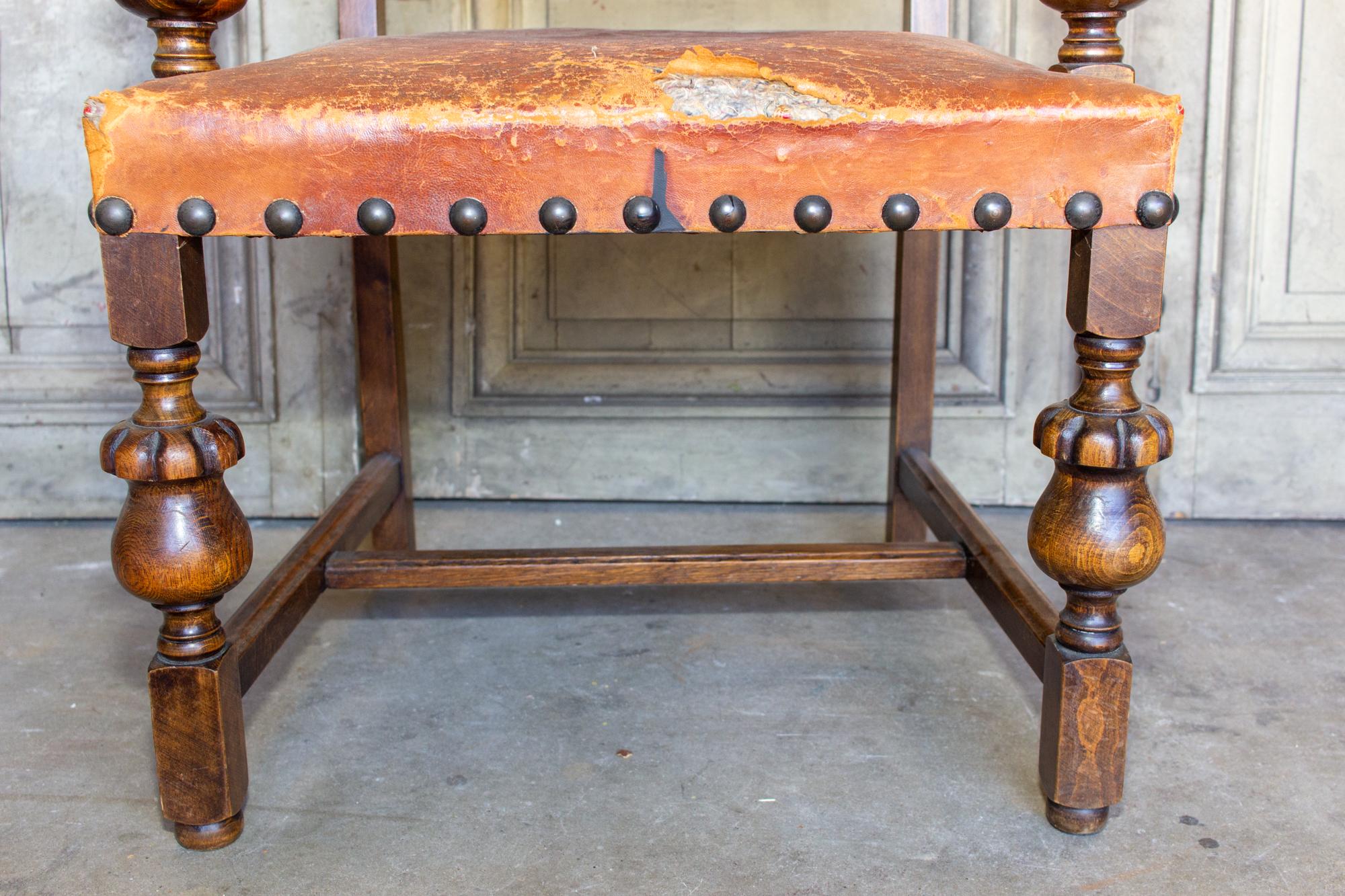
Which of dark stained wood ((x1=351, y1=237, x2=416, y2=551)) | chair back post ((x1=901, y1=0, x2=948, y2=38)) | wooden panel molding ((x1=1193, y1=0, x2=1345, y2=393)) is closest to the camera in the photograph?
chair back post ((x1=901, y1=0, x2=948, y2=38))

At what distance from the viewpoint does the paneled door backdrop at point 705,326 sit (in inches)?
61.7

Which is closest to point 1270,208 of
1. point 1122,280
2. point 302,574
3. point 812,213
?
point 1122,280

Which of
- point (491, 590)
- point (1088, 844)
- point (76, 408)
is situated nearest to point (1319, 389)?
point (1088, 844)

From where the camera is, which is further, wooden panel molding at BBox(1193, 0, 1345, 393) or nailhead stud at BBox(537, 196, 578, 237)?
wooden panel molding at BBox(1193, 0, 1345, 393)

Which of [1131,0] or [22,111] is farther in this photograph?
[22,111]

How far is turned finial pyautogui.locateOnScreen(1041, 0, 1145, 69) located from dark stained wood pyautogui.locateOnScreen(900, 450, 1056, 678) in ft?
1.36

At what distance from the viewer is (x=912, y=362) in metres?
1.41

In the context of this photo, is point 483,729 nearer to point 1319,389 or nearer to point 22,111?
point 22,111

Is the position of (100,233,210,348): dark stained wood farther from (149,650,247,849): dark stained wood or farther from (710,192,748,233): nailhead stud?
(710,192,748,233): nailhead stud

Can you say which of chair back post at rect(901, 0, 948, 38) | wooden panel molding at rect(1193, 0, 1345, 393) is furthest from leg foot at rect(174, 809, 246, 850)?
wooden panel molding at rect(1193, 0, 1345, 393)

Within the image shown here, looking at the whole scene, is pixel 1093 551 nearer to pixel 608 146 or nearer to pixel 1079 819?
pixel 1079 819

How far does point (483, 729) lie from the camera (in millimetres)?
1076

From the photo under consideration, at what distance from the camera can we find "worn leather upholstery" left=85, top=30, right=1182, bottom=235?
786 mm

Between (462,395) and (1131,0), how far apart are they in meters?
1.00
